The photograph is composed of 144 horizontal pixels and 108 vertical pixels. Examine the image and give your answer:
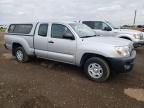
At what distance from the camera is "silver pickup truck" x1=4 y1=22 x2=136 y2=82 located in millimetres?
5633

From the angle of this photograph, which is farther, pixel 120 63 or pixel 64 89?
pixel 120 63

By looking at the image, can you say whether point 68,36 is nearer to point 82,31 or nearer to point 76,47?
point 76,47

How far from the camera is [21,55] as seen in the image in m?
8.45

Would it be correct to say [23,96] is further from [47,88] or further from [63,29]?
[63,29]

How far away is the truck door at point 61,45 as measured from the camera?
6.36 metres

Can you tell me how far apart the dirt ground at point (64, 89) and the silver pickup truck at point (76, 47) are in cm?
47

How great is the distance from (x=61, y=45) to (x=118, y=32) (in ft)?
18.4

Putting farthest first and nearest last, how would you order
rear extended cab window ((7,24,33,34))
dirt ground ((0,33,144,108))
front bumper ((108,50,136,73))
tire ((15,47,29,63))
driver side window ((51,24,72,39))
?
tire ((15,47,29,63)), rear extended cab window ((7,24,33,34)), driver side window ((51,24,72,39)), front bumper ((108,50,136,73)), dirt ground ((0,33,144,108))

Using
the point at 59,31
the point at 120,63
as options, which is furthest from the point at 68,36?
the point at 120,63

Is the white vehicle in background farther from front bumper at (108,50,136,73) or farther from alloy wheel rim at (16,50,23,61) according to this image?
front bumper at (108,50,136,73)

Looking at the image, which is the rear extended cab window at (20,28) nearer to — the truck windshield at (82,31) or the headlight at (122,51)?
the truck windshield at (82,31)

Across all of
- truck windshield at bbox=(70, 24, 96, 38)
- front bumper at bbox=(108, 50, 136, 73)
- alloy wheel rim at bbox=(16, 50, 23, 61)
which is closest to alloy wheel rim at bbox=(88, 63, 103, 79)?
front bumper at bbox=(108, 50, 136, 73)

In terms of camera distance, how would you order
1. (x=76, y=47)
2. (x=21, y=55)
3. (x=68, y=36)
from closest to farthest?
(x=76, y=47) < (x=68, y=36) < (x=21, y=55)

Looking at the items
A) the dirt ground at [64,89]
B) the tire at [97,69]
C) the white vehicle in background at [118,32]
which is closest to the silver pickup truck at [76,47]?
→ the tire at [97,69]
